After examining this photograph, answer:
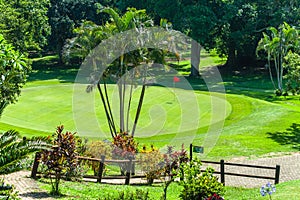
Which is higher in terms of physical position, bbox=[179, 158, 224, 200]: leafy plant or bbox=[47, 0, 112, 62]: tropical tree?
bbox=[47, 0, 112, 62]: tropical tree

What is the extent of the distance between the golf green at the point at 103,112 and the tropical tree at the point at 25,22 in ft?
40.5

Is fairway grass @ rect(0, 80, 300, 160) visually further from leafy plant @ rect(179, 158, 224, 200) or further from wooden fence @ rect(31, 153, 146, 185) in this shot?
leafy plant @ rect(179, 158, 224, 200)

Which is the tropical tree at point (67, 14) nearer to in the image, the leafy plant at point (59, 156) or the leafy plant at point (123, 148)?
the leafy plant at point (123, 148)

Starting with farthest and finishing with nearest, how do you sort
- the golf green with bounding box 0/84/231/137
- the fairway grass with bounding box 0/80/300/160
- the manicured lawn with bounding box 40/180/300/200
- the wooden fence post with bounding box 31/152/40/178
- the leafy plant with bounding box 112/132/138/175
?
the golf green with bounding box 0/84/231/137 → the fairway grass with bounding box 0/80/300/160 → the leafy plant with bounding box 112/132/138/175 → the wooden fence post with bounding box 31/152/40/178 → the manicured lawn with bounding box 40/180/300/200

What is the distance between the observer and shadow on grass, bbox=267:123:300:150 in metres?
26.9

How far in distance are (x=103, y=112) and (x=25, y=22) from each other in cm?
2567

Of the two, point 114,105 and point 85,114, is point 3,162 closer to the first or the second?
point 85,114

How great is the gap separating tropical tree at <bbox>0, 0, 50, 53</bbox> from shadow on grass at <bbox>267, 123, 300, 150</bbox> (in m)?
28.2

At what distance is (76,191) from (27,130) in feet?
39.1

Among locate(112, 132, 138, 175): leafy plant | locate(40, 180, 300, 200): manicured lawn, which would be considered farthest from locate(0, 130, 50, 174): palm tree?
locate(112, 132, 138, 175): leafy plant

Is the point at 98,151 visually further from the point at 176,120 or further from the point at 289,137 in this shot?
the point at 289,137

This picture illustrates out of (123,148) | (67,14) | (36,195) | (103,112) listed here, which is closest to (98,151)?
(123,148)

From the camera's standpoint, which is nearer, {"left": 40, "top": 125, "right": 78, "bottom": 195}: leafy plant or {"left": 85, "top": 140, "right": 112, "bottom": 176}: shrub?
{"left": 40, "top": 125, "right": 78, "bottom": 195}: leafy plant

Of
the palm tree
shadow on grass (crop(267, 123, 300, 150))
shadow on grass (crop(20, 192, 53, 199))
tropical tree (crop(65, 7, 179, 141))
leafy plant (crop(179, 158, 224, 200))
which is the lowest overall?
shadow on grass (crop(267, 123, 300, 150))
